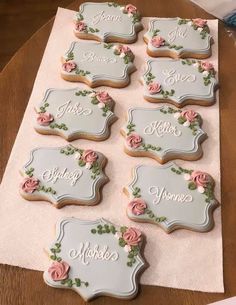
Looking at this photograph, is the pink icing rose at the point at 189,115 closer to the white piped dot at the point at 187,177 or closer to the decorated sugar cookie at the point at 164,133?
the decorated sugar cookie at the point at 164,133

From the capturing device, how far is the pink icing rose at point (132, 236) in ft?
3.43

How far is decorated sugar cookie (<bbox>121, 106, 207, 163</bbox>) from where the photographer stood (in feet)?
3.99

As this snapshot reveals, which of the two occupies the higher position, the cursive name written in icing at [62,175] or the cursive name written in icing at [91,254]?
the cursive name written in icing at [62,175]

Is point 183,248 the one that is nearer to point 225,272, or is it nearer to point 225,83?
point 225,272

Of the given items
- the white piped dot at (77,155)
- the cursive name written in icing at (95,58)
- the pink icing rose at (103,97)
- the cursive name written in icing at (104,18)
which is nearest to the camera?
the white piped dot at (77,155)

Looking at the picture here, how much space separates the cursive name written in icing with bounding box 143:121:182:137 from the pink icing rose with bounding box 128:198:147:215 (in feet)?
0.72

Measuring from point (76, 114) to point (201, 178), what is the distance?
15.4 inches

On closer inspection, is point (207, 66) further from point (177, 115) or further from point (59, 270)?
point (59, 270)

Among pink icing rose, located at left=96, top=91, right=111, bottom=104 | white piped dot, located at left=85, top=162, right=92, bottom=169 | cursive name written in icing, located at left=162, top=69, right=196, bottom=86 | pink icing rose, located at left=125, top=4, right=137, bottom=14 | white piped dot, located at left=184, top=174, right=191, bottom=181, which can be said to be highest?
pink icing rose, located at left=125, top=4, right=137, bottom=14

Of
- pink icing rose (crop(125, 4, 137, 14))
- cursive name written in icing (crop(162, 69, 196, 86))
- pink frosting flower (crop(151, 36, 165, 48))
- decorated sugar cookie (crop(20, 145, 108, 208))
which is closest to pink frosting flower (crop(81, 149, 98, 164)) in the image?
decorated sugar cookie (crop(20, 145, 108, 208))

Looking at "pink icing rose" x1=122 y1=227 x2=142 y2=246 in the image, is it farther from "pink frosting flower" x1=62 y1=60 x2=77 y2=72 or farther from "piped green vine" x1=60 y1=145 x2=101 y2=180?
"pink frosting flower" x1=62 y1=60 x2=77 y2=72

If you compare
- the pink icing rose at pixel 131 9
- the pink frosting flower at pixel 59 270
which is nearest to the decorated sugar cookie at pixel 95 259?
the pink frosting flower at pixel 59 270

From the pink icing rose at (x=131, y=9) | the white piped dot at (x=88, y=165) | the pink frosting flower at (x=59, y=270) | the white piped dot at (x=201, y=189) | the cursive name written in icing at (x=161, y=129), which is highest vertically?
the pink icing rose at (x=131, y=9)

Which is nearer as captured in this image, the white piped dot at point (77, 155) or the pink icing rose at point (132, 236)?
the pink icing rose at point (132, 236)
